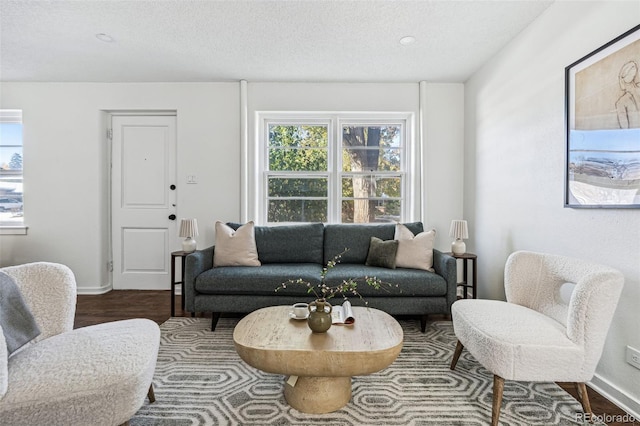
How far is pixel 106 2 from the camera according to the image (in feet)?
7.30

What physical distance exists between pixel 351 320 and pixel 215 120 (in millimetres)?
2842

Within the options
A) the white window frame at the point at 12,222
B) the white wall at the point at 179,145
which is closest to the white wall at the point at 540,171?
the white wall at the point at 179,145

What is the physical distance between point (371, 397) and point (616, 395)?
1.33 metres

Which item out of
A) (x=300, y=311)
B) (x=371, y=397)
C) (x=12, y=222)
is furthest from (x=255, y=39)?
(x=12, y=222)

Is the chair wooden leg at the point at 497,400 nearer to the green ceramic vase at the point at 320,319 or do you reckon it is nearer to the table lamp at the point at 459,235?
the green ceramic vase at the point at 320,319

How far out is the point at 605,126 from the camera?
179 cm

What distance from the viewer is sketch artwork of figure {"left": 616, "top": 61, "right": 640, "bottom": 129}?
161cm

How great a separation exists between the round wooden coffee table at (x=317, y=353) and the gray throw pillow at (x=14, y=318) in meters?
0.92

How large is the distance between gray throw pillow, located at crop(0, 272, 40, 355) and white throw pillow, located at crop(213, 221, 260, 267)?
152cm

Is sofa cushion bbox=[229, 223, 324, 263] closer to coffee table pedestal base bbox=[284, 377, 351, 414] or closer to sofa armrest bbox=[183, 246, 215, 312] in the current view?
sofa armrest bbox=[183, 246, 215, 312]

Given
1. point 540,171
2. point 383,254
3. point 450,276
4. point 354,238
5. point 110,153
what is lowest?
point 450,276

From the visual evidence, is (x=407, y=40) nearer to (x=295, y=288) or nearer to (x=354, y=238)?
(x=354, y=238)

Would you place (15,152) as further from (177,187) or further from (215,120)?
(215,120)

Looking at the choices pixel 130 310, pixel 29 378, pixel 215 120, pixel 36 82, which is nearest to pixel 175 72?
pixel 215 120
